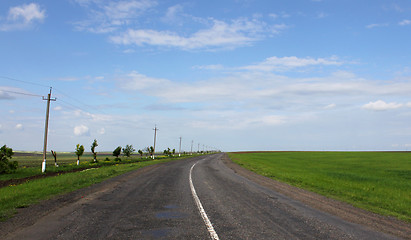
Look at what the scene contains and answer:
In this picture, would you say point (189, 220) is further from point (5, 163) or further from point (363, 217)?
point (5, 163)

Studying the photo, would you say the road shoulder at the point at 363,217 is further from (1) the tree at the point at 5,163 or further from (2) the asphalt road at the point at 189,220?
(1) the tree at the point at 5,163

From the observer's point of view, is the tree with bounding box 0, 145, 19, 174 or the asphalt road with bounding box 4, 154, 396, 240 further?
the tree with bounding box 0, 145, 19, 174

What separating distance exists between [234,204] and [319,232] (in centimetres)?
408

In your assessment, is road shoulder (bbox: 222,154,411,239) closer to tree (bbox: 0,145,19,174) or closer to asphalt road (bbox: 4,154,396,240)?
asphalt road (bbox: 4,154,396,240)

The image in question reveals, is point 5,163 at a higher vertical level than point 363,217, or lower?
higher

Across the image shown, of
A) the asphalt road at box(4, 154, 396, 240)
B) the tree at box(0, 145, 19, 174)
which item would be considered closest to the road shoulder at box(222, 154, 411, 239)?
the asphalt road at box(4, 154, 396, 240)

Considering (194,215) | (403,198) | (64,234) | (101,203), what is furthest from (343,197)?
(64,234)

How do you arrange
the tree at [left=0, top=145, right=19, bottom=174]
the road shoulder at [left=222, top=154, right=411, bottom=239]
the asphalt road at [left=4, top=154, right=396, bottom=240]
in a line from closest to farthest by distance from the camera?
1. the asphalt road at [left=4, top=154, right=396, bottom=240]
2. the road shoulder at [left=222, top=154, right=411, bottom=239]
3. the tree at [left=0, top=145, right=19, bottom=174]

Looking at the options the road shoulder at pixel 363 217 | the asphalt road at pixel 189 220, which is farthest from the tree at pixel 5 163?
the road shoulder at pixel 363 217

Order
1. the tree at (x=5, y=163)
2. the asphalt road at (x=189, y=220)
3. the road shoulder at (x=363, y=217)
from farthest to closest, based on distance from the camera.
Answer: the tree at (x=5, y=163) → the road shoulder at (x=363, y=217) → the asphalt road at (x=189, y=220)

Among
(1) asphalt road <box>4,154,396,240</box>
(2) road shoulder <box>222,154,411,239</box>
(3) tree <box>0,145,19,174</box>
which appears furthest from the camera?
(3) tree <box>0,145,19,174</box>

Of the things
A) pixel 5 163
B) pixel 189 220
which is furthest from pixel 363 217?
pixel 5 163

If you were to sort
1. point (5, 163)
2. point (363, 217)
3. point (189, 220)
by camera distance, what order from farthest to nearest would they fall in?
1. point (5, 163)
2. point (363, 217)
3. point (189, 220)

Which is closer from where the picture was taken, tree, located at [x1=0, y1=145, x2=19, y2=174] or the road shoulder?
the road shoulder
